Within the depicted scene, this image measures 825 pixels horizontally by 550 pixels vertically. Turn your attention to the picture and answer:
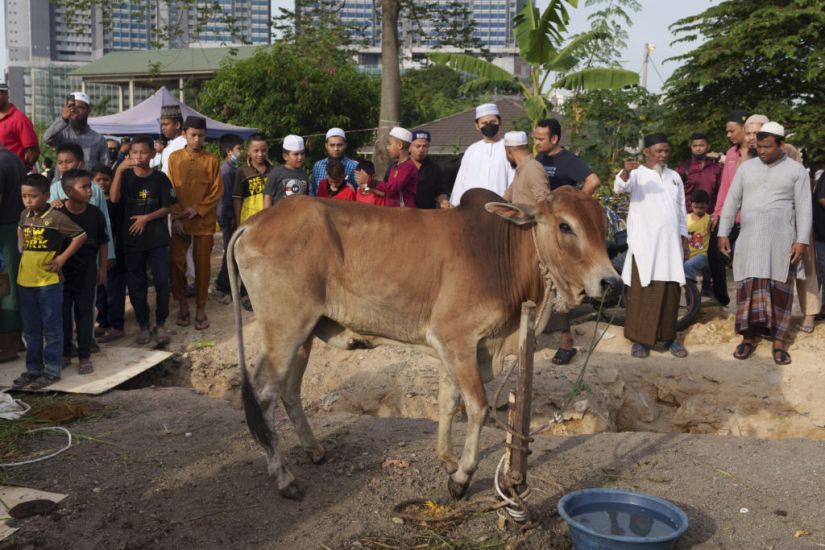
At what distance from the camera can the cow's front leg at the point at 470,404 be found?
468cm

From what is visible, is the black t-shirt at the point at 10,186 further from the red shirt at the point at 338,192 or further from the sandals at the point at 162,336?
the red shirt at the point at 338,192

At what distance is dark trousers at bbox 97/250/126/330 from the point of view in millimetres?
8266

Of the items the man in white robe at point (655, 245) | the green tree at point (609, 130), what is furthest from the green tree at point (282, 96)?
the man in white robe at point (655, 245)

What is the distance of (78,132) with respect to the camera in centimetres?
904

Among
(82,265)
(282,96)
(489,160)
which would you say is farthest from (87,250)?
(282,96)

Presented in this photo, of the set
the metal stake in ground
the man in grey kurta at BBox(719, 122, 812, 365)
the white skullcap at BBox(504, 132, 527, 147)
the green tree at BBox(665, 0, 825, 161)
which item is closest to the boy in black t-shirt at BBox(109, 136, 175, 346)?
the white skullcap at BBox(504, 132, 527, 147)

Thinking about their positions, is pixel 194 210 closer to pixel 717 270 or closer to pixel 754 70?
pixel 717 270

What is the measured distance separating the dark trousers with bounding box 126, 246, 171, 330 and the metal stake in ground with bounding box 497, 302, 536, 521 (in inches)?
190

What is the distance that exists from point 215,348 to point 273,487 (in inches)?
135

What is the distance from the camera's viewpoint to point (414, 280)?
4.92 metres

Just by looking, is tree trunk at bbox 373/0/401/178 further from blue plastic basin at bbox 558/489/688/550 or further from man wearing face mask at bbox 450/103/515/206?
blue plastic basin at bbox 558/489/688/550

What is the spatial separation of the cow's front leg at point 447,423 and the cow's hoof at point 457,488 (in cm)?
27

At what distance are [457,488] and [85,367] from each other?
3922mm

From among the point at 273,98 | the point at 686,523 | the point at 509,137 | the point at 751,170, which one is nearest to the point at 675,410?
the point at 751,170
